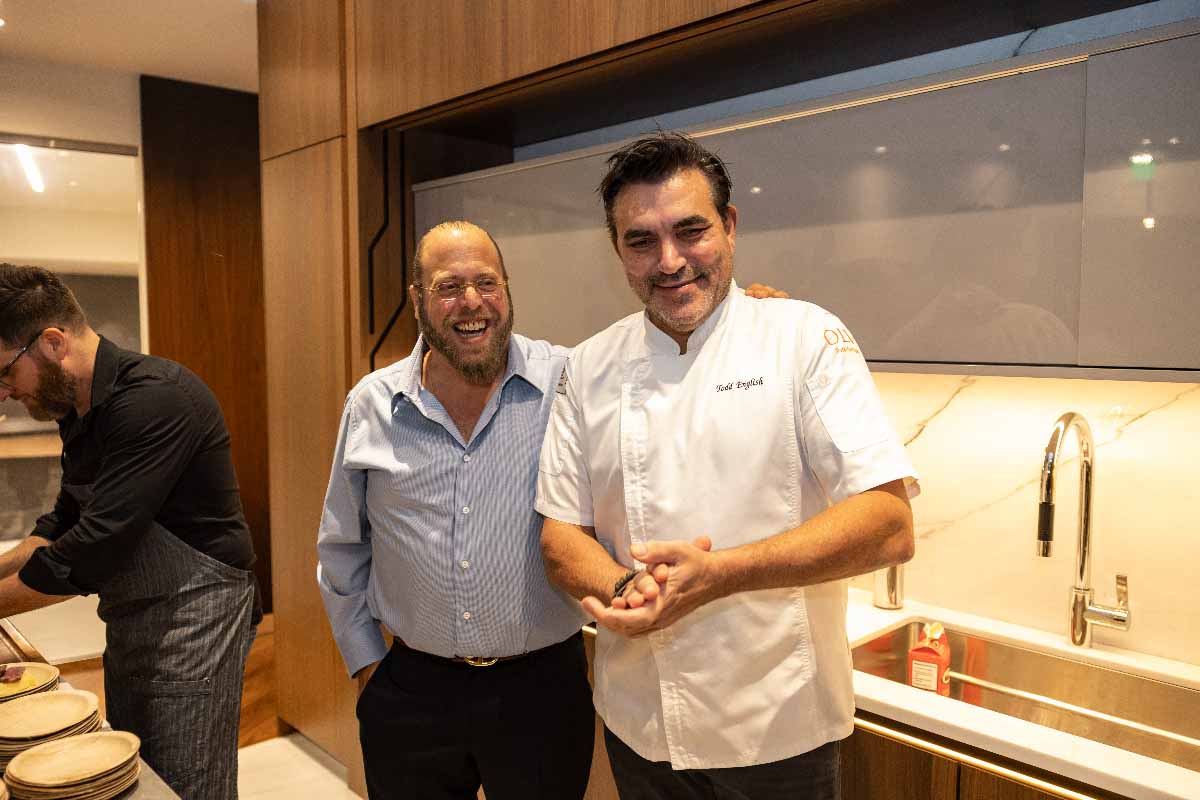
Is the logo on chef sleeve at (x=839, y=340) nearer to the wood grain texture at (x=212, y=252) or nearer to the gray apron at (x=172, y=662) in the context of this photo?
the gray apron at (x=172, y=662)

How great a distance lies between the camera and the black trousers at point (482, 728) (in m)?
1.62

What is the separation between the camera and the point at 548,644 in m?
1.66

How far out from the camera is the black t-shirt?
1801 mm

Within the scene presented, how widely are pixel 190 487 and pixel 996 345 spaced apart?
5.44ft

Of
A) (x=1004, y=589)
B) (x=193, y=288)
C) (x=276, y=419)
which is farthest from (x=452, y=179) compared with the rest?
(x=193, y=288)

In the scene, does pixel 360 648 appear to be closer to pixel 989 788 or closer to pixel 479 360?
pixel 479 360

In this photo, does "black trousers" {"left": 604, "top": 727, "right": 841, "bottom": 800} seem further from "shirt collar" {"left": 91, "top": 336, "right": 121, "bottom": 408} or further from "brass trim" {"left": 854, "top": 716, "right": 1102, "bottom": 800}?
"shirt collar" {"left": 91, "top": 336, "right": 121, "bottom": 408}

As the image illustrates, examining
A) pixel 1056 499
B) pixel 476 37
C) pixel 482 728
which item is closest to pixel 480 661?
pixel 482 728

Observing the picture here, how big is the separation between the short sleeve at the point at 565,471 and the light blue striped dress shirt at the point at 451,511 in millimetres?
205

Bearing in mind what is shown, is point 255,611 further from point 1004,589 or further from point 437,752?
point 1004,589

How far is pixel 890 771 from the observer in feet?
5.25

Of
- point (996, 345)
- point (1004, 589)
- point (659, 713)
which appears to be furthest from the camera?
point (1004, 589)

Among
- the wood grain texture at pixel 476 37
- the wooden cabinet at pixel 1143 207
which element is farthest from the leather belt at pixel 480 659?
the wood grain texture at pixel 476 37

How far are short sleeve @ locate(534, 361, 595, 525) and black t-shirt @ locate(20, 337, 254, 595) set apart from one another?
90cm
